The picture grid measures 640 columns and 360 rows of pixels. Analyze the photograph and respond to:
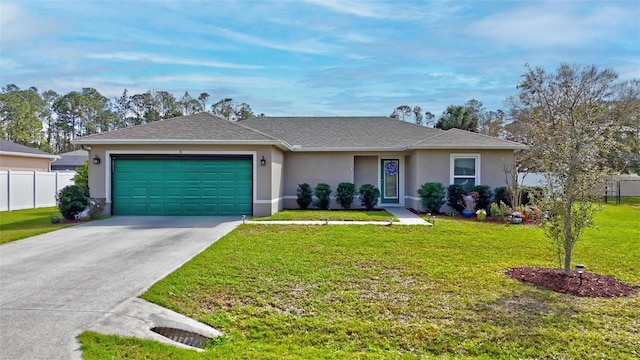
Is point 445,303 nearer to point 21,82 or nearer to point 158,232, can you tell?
point 158,232

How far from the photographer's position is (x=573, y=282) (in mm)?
6391

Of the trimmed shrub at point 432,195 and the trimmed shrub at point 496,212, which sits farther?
the trimmed shrub at point 432,195

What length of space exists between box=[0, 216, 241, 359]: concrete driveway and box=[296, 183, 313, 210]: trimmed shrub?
17.2 feet

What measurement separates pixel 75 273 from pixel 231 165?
7.99 meters

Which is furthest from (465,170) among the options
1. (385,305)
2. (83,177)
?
(83,177)

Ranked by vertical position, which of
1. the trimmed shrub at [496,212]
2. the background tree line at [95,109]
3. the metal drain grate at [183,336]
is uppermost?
the background tree line at [95,109]

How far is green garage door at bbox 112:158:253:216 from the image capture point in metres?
14.4

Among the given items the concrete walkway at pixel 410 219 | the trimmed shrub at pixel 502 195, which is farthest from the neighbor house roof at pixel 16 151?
the trimmed shrub at pixel 502 195

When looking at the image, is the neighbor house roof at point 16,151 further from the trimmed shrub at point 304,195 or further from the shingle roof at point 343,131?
the trimmed shrub at point 304,195

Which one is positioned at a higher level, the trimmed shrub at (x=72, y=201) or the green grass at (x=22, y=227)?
the trimmed shrub at (x=72, y=201)

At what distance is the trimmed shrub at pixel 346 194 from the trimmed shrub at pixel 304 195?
1.19 meters

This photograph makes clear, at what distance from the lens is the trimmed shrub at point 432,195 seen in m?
15.4

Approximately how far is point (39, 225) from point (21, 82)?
4974 cm

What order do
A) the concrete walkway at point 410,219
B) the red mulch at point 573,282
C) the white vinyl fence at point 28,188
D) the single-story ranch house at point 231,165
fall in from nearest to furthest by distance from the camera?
the red mulch at point 573,282
the concrete walkway at point 410,219
the single-story ranch house at point 231,165
the white vinyl fence at point 28,188
